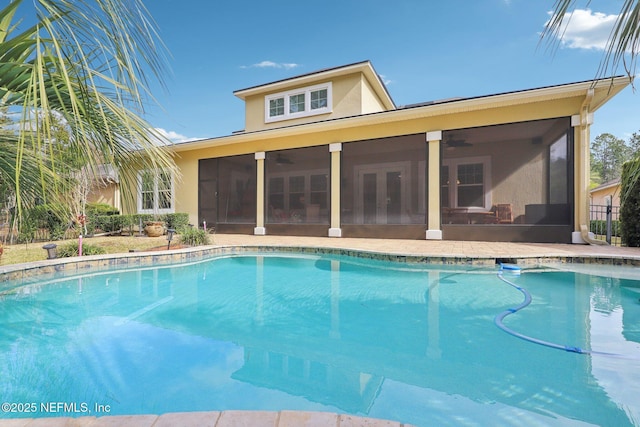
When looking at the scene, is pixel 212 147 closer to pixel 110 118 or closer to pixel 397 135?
pixel 397 135

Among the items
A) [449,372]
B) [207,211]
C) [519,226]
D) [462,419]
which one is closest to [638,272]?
[519,226]

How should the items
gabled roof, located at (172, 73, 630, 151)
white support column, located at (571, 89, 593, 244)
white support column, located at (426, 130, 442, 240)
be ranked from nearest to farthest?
1. gabled roof, located at (172, 73, 630, 151)
2. white support column, located at (571, 89, 593, 244)
3. white support column, located at (426, 130, 442, 240)

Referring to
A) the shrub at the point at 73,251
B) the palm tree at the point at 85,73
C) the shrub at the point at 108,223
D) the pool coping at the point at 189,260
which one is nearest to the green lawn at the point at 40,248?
the shrub at the point at 73,251

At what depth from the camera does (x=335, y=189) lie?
10.3 metres

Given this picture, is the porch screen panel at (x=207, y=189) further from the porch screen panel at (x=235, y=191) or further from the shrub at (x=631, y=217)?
the shrub at (x=631, y=217)

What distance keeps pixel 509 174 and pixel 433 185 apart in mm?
2897

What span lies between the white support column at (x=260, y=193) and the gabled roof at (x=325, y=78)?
284 centimetres

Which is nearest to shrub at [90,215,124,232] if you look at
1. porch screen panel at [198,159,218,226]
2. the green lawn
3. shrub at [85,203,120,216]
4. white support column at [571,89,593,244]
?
shrub at [85,203,120,216]

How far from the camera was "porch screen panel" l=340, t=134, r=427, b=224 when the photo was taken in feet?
31.5

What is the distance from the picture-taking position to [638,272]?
17.5 feet

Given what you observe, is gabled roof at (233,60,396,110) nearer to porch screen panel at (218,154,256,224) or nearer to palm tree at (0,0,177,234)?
porch screen panel at (218,154,256,224)

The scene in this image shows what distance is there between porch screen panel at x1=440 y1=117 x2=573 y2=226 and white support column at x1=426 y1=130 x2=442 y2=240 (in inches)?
7.1

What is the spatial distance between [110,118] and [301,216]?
10210 mm

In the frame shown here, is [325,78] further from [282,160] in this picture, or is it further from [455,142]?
[455,142]
